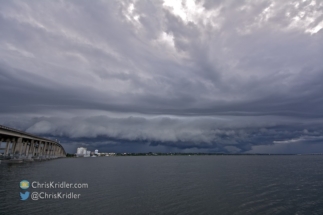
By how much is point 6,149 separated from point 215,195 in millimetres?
156779

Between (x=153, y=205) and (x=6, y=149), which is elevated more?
(x=6, y=149)

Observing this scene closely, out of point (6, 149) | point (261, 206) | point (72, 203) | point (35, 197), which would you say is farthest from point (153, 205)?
point (6, 149)

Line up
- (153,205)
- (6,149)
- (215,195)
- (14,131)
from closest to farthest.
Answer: (153,205)
(215,195)
(14,131)
(6,149)

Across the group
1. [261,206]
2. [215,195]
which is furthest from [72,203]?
[261,206]

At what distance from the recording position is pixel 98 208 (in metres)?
33.6

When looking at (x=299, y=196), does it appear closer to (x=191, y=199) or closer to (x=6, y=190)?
(x=191, y=199)

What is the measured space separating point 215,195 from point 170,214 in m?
16.4

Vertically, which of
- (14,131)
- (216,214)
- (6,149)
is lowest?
(216,214)

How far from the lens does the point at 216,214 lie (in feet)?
104

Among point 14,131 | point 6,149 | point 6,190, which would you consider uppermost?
point 14,131

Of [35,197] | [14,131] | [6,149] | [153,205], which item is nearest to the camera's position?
[153,205]

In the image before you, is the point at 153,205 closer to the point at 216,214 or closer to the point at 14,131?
the point at 216,214

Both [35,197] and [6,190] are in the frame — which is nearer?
[35,197]

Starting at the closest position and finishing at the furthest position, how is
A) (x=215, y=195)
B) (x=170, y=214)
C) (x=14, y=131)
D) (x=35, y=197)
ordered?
1. (x=170, y=214)
2. (x=35, y=197)
3. (x=215, y=195)
4. (x=14, y=131)
